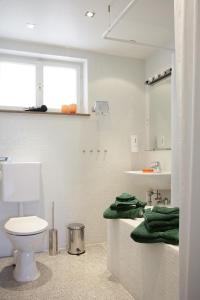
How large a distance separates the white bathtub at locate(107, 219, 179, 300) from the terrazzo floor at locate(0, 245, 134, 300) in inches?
4.7

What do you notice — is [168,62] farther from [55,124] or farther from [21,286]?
[21,286]

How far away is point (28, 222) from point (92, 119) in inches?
51.3

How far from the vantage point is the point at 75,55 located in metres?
2.93

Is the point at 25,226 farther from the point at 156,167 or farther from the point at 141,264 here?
the point at 156,167

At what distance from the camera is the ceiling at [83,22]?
2064 mm

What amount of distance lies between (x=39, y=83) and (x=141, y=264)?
213 cm

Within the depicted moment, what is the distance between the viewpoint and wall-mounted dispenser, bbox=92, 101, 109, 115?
2910mm

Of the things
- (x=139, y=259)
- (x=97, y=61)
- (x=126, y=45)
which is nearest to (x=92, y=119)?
(x=97, y=61)

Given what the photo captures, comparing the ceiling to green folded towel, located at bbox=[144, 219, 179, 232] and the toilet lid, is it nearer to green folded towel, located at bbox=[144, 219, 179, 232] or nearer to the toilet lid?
green folded towel, located at bbox=[144, 219, 179, 232]

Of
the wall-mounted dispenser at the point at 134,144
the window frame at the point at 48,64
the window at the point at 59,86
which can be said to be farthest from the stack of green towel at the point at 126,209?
the window at the point at 59,86

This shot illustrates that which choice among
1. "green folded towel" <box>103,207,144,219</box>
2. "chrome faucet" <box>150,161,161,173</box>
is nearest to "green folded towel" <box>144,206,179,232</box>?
"green folded towel" <box>103,207,144,219</box>

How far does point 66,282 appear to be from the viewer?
6.88 feet

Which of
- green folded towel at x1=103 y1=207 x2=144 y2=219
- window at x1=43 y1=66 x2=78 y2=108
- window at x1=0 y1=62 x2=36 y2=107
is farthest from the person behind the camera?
window at x1=43 y1=66 x2=78 y2=108

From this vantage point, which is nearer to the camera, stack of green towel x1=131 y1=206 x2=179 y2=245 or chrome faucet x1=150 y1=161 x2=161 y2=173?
Answer: stack of green towel x1=131 y1=206 x2=179 y2=245
